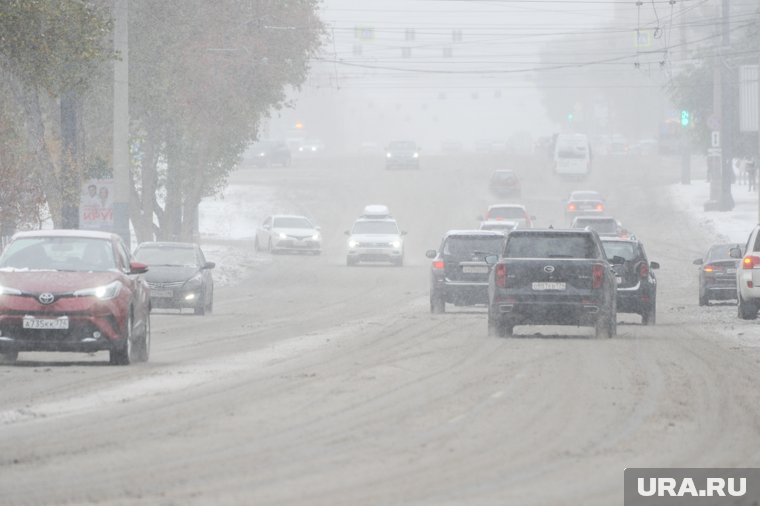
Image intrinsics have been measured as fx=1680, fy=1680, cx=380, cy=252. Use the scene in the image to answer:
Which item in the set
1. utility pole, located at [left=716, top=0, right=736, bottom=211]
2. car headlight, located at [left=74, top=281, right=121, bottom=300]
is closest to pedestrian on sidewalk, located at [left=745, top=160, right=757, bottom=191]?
utility pole, located at [left=716, top=0, right=736, bottom=211]

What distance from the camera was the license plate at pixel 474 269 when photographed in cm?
3111

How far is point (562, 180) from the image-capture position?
102 metres

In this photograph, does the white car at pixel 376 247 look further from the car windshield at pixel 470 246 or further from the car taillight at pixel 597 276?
the car taillight at pixel 597 276

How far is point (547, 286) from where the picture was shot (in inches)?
932

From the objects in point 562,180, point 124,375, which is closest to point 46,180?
point 124,375

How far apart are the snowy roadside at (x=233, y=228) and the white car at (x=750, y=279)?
70.7ft

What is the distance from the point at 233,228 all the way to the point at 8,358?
58191 mm

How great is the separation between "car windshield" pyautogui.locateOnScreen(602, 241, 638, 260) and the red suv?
434 inches

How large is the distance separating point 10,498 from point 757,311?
21.3 metres

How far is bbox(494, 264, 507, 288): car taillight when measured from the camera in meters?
23.8

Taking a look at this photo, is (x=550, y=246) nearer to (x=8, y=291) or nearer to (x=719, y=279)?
(x=8, y=291)

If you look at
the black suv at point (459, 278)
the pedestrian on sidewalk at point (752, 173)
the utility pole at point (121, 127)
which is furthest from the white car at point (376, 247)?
the pedestrian on sidewalk at point (752, 173)

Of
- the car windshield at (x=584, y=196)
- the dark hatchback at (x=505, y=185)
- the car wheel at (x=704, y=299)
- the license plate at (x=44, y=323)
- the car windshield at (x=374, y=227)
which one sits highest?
the dark hatchback at (x=505, y=185)

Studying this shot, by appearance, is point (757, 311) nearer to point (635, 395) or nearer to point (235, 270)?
point (635, 395)
